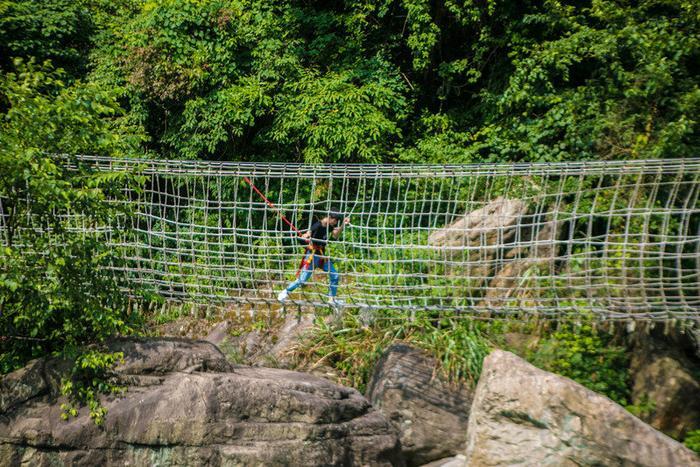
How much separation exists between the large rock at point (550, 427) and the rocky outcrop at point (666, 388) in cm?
109

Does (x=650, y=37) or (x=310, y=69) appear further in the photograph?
(x=310, y=69)

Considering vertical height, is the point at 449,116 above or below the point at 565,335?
above

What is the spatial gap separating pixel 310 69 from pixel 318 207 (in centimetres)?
165

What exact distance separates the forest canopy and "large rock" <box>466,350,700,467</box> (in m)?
3.48

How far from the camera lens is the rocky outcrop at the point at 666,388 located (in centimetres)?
616

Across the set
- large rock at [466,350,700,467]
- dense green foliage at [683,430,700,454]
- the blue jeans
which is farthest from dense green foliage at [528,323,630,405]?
the blue jeans

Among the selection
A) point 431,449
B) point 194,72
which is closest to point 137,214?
point 431,449

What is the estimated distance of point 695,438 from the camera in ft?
19.7

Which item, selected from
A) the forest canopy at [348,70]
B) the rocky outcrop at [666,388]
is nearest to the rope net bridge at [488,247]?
the rocky outcrop at [666,388]

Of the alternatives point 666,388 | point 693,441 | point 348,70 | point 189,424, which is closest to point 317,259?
point 189,424

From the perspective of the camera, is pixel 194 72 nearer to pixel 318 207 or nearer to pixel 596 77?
pixel 318 207

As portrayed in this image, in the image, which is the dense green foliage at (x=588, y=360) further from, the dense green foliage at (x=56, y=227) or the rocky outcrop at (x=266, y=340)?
the dense green foliage at (x=56, y=227)

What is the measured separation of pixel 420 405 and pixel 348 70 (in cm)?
478

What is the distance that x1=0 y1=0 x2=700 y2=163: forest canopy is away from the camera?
8664 millimetres
